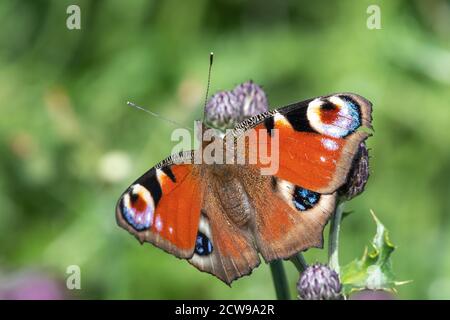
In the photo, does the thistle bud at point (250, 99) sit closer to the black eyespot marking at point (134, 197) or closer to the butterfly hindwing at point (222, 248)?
the butterfly hindwing at point (222, 248)

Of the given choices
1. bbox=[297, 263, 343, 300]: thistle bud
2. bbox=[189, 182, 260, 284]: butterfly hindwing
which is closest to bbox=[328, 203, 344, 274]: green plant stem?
bbox=[297, 263, 343, 300]: thistle bud

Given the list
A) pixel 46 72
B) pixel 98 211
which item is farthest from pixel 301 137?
pixel 46 72

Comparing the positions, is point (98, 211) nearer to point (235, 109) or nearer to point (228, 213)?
point (235, 109)

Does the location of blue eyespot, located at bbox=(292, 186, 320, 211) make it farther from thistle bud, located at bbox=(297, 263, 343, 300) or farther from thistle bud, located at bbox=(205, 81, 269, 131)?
thistle bud, located at bbox=(205, 81, 269, 131)

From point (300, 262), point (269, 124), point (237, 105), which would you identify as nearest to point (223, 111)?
point (237, 105)

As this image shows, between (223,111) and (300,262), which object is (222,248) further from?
(223,111)
